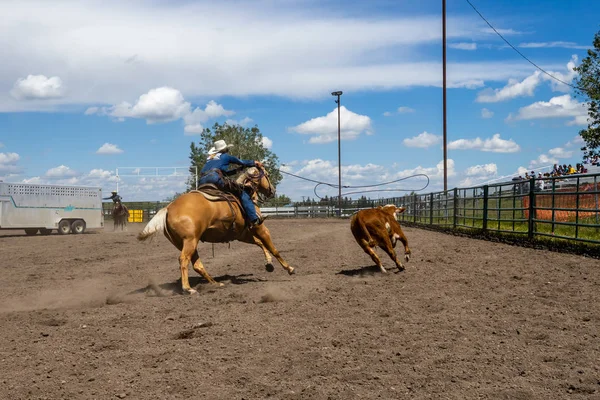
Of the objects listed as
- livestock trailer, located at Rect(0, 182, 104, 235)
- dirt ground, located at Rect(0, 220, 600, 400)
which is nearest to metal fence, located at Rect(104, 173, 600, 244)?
dirt ground, located at Rect(0, 220, 600, 400)

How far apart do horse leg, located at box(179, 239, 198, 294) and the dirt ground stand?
0.68 feet

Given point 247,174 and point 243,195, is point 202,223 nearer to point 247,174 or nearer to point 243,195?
point 243,195

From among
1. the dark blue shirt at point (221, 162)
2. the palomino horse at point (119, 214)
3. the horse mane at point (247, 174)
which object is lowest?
the palomino horse at point (119, 214)

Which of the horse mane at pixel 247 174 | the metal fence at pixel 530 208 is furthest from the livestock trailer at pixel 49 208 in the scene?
the horse mane at pixel 247 174

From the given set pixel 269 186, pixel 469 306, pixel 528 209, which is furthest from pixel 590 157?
pixel 469 306

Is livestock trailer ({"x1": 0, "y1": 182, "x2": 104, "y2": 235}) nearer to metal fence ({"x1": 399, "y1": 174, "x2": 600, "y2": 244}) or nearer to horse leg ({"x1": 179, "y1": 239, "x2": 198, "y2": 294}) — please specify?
metal fence ({"x1": 399, "y1": 174, "x2": 600, "y2": 244})

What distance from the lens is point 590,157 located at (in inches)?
1196

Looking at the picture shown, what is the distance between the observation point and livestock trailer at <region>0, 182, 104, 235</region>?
25203 millimetres

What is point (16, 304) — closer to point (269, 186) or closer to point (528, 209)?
point (269, 186)

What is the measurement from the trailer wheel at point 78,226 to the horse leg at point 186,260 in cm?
2194

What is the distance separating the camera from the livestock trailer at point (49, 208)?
82.7 ft

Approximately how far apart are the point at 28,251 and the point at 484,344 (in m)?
15.2

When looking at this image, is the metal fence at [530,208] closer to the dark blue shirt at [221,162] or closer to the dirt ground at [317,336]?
the dirt ground at [317,336]

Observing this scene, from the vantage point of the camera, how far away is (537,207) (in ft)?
44.2
